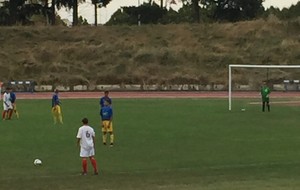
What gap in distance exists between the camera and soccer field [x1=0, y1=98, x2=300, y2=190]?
57.2 ft

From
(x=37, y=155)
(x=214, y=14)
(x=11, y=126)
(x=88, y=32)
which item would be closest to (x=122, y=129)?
(x=11, y=126)

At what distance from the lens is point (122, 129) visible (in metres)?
31.4

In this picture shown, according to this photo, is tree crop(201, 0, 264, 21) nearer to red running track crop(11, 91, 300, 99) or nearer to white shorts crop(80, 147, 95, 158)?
red running track crop(11, 91, 300, 99)

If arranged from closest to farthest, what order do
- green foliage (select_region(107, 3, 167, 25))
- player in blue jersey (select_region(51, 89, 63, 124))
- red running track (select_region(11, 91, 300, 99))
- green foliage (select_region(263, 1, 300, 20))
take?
player in blue jersey (select_region(51, 89, 63, 124))
red running track (select_region(11, 91, 300, 99))
green foliage (select_region(107, 3, 167, 25))
green foliage (select_region(263, 1, 300, 20))

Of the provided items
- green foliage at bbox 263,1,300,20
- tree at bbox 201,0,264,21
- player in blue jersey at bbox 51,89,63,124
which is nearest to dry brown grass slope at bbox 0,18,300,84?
tree at bbox 201,0,264,21

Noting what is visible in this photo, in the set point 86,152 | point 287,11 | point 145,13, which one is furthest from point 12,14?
point 86,152

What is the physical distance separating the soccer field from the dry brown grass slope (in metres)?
34.6

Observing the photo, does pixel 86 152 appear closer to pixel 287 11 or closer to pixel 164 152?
pixel 164 152

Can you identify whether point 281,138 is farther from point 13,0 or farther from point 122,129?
point 13,0

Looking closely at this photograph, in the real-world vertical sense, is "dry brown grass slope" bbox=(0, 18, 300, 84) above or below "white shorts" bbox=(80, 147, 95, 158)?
above

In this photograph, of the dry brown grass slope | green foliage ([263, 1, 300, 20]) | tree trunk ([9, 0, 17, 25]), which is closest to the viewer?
the dry brown grass slope

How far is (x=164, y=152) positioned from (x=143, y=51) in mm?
57118

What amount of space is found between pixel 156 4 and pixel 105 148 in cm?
8151

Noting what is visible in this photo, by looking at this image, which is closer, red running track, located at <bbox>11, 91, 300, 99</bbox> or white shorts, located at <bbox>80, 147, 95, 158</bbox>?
white shorts, located at <bbox>80, 147, 95, 158</bbox>
